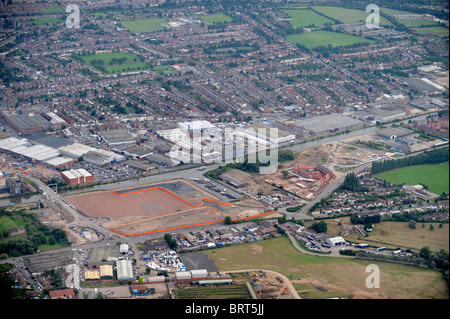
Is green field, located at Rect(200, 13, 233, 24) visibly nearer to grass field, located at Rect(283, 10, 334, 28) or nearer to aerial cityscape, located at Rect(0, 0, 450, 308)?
aerial cityscape, located at Rect(0, 0, 450, 308)

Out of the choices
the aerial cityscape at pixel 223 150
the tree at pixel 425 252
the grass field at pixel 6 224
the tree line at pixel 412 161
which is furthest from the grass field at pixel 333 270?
the tree line at pixel 412 161

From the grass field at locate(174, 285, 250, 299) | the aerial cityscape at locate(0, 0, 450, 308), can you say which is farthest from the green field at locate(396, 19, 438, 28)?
the grass field at locate(174, 285, 250, 299)

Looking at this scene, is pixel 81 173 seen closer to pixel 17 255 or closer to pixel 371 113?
pixel 17 255

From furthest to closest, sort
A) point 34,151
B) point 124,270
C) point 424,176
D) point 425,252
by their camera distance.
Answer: point 34,151, point 424,176, point 425,252, point 124,270

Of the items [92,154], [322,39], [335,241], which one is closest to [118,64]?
[92,154]

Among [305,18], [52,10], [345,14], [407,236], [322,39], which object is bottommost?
[407,236]

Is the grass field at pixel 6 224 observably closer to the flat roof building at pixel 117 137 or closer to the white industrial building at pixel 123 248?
the white industrial building at pixel 123 248

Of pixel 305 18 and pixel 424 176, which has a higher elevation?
pixel 305 18

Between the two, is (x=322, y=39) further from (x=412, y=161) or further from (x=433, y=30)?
(x=412, y=161)

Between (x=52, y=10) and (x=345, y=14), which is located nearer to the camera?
(x=52, y=10)
